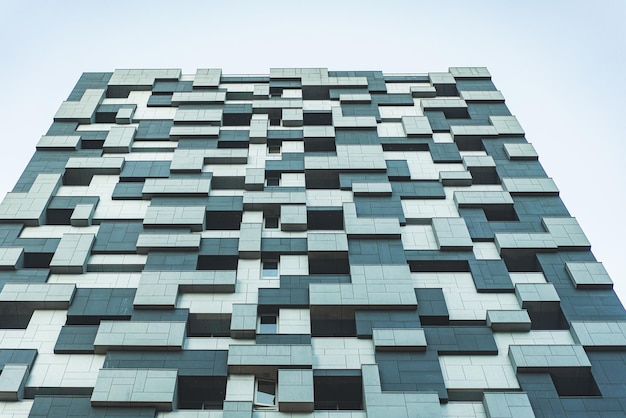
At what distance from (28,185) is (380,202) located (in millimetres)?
20520

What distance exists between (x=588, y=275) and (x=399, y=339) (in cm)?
1038

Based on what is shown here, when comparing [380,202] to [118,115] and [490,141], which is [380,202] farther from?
[118,115]

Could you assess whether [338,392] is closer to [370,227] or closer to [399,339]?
[399,339]

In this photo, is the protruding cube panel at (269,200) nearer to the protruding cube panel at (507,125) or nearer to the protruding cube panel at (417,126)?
the protruding cube panel at (417,126)

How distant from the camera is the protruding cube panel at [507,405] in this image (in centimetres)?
2372

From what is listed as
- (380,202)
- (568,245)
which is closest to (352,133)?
(380,202)

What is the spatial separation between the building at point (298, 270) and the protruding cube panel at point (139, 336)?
0.09 metres

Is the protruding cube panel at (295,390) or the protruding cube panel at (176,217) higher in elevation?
the protruding cube panel at (176,217)

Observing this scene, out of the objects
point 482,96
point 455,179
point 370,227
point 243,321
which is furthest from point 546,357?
point 482,96

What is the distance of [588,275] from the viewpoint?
98.4ft

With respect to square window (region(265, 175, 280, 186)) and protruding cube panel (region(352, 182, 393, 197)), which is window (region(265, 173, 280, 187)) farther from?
protruding cube panel (region(352, 182, 393, 197))

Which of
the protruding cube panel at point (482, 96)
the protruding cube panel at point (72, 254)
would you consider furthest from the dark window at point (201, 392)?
the protruding cube panel at point (482, 96)

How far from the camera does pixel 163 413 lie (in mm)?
24484

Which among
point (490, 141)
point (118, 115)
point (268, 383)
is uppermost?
point (118, 115)
